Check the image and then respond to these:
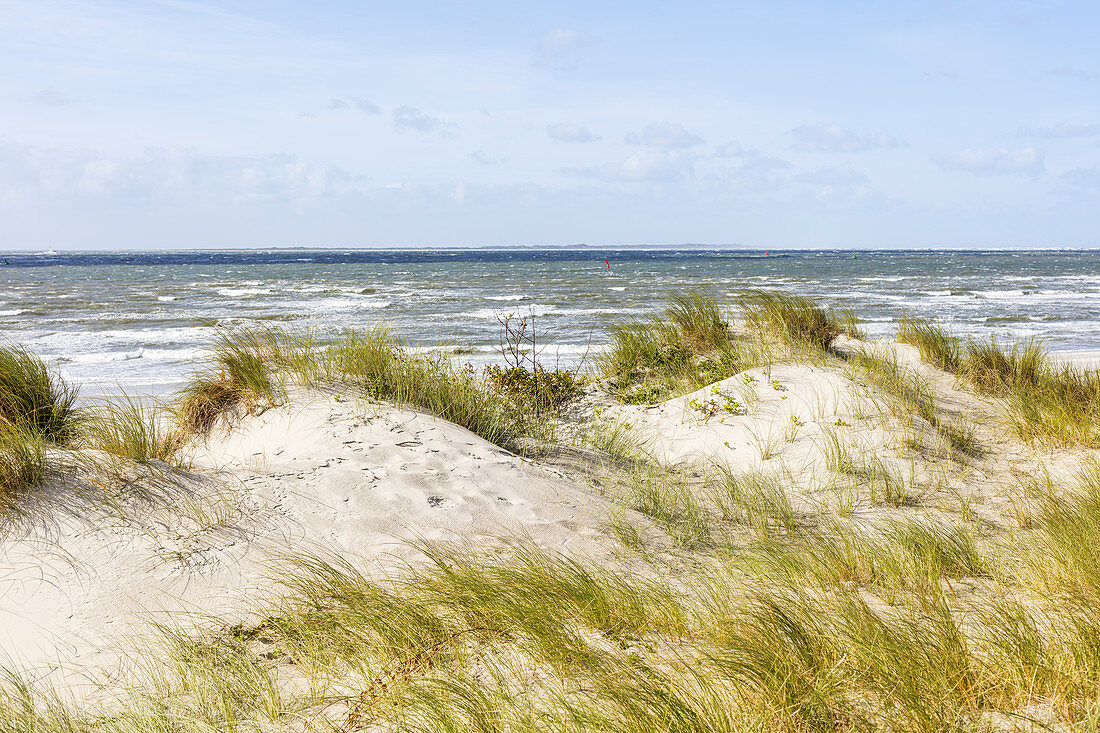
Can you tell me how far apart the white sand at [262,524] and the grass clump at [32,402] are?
37.2 inches

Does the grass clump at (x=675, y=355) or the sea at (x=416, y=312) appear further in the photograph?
the sea at (x=416, y=312)

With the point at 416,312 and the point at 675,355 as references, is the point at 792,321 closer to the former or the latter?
the point at 675,355

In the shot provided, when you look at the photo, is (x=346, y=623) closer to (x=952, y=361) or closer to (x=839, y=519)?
(x=839, y=519)

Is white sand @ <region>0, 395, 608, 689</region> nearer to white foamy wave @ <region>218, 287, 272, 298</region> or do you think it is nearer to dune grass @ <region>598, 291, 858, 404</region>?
dune grass @ <region>598, 291, 858, 404</region>

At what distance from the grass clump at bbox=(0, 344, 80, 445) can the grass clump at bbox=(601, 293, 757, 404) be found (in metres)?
4.74

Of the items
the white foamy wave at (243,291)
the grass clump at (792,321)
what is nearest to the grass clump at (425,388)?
the grass clump at (792,321)

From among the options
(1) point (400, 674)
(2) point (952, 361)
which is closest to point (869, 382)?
(2) point (952, 361)

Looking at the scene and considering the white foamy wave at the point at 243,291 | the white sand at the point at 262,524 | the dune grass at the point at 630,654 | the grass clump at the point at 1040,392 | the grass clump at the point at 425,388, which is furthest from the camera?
the white foamy wave at the point at 243,291

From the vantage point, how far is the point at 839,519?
4719 mm

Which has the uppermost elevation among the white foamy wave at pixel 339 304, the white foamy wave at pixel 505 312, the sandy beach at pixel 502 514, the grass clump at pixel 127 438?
the white foamy wave at pixel 339 304

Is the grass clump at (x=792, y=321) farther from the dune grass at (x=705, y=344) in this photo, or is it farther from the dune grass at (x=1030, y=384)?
the dune grass at (x=1030, y=384)

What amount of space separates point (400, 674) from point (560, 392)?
4993 mm

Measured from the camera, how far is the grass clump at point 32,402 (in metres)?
4.90

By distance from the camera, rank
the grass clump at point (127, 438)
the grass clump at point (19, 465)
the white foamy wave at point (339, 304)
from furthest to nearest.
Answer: the white foamy wave at point (339, 304) < the grass clump at point (127, 438) < the grass clump at point (19, 465)
